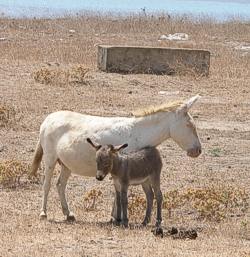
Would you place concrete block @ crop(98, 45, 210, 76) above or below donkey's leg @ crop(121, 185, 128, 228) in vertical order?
below

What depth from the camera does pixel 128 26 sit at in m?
47.2

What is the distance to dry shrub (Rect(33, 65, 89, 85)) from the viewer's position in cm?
2345

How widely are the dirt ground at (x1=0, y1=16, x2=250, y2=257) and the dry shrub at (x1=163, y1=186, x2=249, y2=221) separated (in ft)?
0.44

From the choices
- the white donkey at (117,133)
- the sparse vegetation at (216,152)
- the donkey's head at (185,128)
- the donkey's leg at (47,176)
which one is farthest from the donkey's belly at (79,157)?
the sparse vegetation at (216,152)

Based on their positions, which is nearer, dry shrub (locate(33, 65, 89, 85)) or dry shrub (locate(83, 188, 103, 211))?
dry shrub (locate(83, 188, 103, 211))

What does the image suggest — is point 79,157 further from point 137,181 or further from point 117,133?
point 137,181

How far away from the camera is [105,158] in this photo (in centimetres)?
1005

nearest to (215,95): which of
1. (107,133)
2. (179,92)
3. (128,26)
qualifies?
(179,92)

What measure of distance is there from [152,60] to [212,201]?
52.4 ft

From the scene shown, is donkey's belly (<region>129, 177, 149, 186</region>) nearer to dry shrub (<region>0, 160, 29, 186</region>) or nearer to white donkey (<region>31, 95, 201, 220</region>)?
white donkey (<region>31, 95, 201, 220</region>)

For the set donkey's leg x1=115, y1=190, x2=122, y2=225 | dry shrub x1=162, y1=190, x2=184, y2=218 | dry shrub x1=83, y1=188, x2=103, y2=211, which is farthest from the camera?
dry shrub x1=83, y1=188, x2=103, y2=211

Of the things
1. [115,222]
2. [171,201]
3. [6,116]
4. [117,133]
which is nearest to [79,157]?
[117,133]

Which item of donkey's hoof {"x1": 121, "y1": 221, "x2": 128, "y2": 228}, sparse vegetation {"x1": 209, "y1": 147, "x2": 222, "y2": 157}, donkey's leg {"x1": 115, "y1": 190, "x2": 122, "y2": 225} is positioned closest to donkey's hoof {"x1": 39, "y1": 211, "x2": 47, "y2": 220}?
donkey's leg {"x1": 115, "y1": 190, "x2": 122, "y2": 225}

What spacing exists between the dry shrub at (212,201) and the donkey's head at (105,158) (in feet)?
4.61
